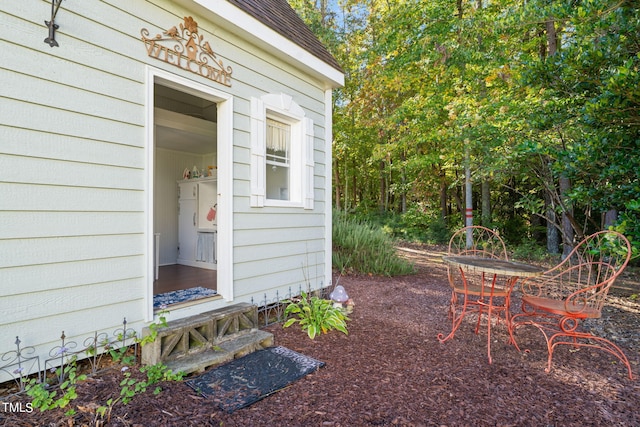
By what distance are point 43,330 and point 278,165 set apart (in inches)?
100

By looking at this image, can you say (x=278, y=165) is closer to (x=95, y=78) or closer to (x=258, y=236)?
(x=258, y=236)

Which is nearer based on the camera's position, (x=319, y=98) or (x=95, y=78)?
(x=95, y=78)

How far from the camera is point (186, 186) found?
17.4ft

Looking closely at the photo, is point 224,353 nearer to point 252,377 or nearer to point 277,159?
point 252,377

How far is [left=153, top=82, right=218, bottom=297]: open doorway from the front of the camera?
4578 mm

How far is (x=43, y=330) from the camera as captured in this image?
1938mm

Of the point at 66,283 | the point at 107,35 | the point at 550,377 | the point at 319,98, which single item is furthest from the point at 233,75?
the point at 550,377

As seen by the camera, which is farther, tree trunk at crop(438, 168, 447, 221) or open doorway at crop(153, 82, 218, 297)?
tree trunk at crop(438, 168, 447, 221)

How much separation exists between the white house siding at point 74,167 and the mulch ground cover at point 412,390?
0.50 metres

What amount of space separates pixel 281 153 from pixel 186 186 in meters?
2.32

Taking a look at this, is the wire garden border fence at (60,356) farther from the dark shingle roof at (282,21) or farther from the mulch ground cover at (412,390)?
the dark shingle roof at (282,21)

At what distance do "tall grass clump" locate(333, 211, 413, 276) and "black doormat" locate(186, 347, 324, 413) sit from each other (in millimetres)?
3358

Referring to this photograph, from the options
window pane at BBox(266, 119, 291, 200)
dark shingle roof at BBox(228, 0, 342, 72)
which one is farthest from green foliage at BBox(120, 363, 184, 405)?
dark shingle roof at BBox(228, 0, 342, 72)

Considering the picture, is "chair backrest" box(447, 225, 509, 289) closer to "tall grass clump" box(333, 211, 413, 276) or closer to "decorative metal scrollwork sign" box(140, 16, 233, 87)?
"tall grass clump" box(333, 211, 413, 276)
